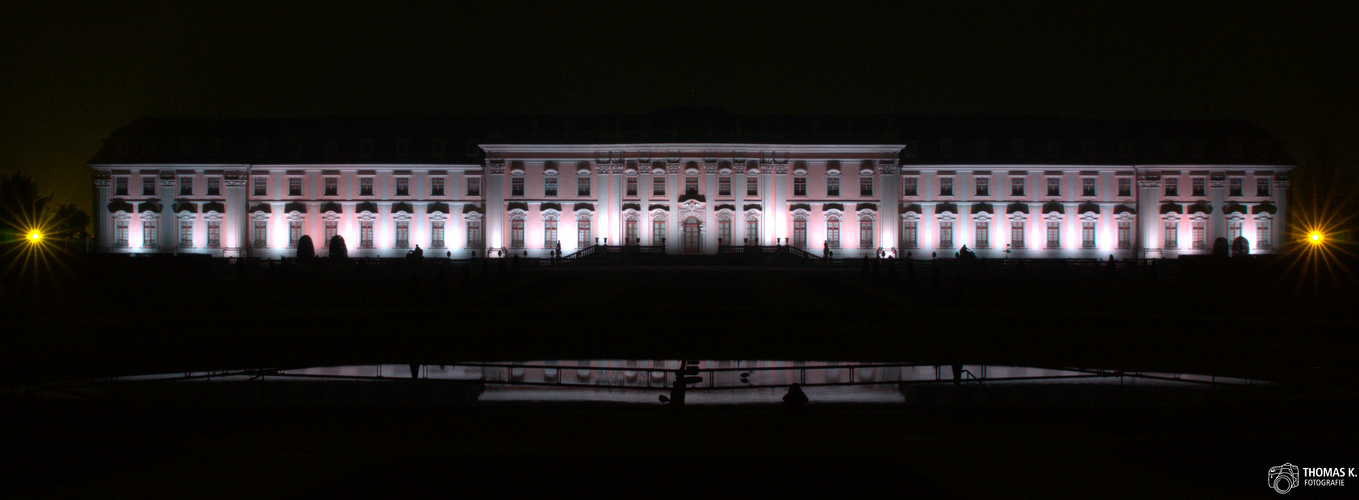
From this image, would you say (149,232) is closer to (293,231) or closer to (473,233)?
(293,231)

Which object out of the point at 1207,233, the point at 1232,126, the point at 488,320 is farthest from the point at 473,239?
the point at 1232,126

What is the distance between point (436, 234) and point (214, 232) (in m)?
14.3

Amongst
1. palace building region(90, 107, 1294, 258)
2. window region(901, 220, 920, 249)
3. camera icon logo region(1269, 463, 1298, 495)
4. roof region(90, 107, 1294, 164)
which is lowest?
camera icon logo region(1269, 463, 1298, 495)

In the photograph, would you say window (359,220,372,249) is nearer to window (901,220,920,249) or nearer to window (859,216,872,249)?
window (859,216,872,249)

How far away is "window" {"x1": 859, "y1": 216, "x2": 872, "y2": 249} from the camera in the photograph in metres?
51.2

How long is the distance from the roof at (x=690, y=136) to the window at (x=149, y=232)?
12.6 ft

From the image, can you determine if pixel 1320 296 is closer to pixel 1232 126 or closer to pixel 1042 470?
pixel 1042 470

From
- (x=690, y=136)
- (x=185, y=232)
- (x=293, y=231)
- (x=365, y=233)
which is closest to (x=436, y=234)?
(x=365, y=233)

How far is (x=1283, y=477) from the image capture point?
5988 millimetres

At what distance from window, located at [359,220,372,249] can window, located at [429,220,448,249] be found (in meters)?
3.92

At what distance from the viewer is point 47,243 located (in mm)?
37219

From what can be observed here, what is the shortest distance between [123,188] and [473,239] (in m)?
22.7

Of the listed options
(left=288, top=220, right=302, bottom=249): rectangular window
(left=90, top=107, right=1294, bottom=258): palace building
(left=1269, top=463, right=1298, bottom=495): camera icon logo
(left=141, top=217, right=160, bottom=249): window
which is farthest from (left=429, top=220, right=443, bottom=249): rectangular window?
(left=1269, top=463, right=1298, bottom=495): camera icon logo

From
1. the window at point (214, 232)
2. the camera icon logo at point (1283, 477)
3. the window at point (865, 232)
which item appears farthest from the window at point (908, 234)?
the camera icon logo at point (1283, 477)
